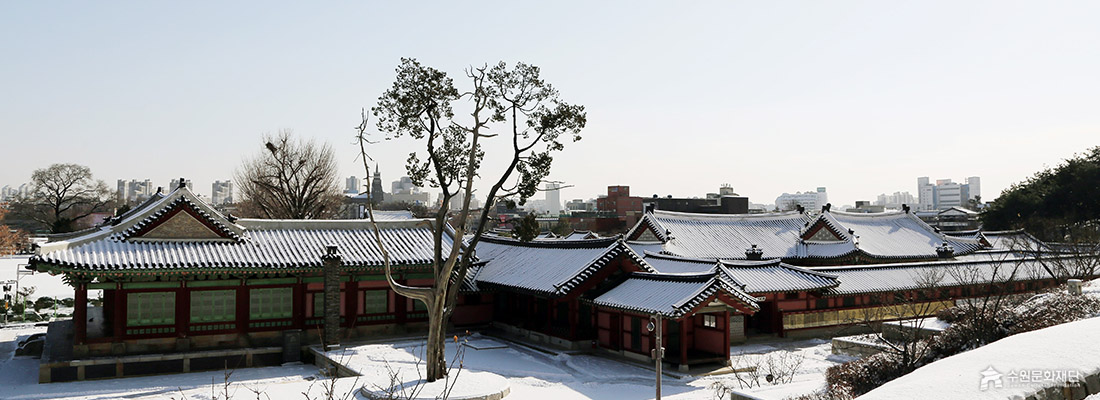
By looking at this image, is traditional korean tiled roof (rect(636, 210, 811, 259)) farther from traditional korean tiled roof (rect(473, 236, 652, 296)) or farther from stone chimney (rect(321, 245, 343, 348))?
stone chimney (rect(321, 245, 343, 348))

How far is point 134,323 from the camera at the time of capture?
23547mm

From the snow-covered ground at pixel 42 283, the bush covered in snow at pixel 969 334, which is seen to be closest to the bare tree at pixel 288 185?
the snow-covered ground at pixel 42 283

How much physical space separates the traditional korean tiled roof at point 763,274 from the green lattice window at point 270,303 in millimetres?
13806

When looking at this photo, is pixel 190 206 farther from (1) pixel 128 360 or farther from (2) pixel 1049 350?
(2) pixel 1049 350

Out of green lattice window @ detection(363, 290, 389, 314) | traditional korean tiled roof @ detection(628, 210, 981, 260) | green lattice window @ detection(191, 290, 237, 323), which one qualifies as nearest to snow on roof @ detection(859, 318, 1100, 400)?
green lattice window @ detection(363, 290, 389, 314)

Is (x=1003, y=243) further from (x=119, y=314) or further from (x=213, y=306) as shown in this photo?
(x=119, y=314)

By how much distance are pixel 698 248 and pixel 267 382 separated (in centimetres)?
2548

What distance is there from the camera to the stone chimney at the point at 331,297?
25.2 metres

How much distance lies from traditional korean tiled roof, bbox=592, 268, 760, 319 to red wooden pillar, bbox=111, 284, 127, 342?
48.5 ft

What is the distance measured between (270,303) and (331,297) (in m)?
2.16

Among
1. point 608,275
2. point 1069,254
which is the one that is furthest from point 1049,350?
point 1069,254

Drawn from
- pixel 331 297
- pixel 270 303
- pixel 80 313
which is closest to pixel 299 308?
pixel 270 303

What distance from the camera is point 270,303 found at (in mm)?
25625

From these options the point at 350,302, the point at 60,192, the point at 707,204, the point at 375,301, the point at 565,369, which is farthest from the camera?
the point at 707,204
